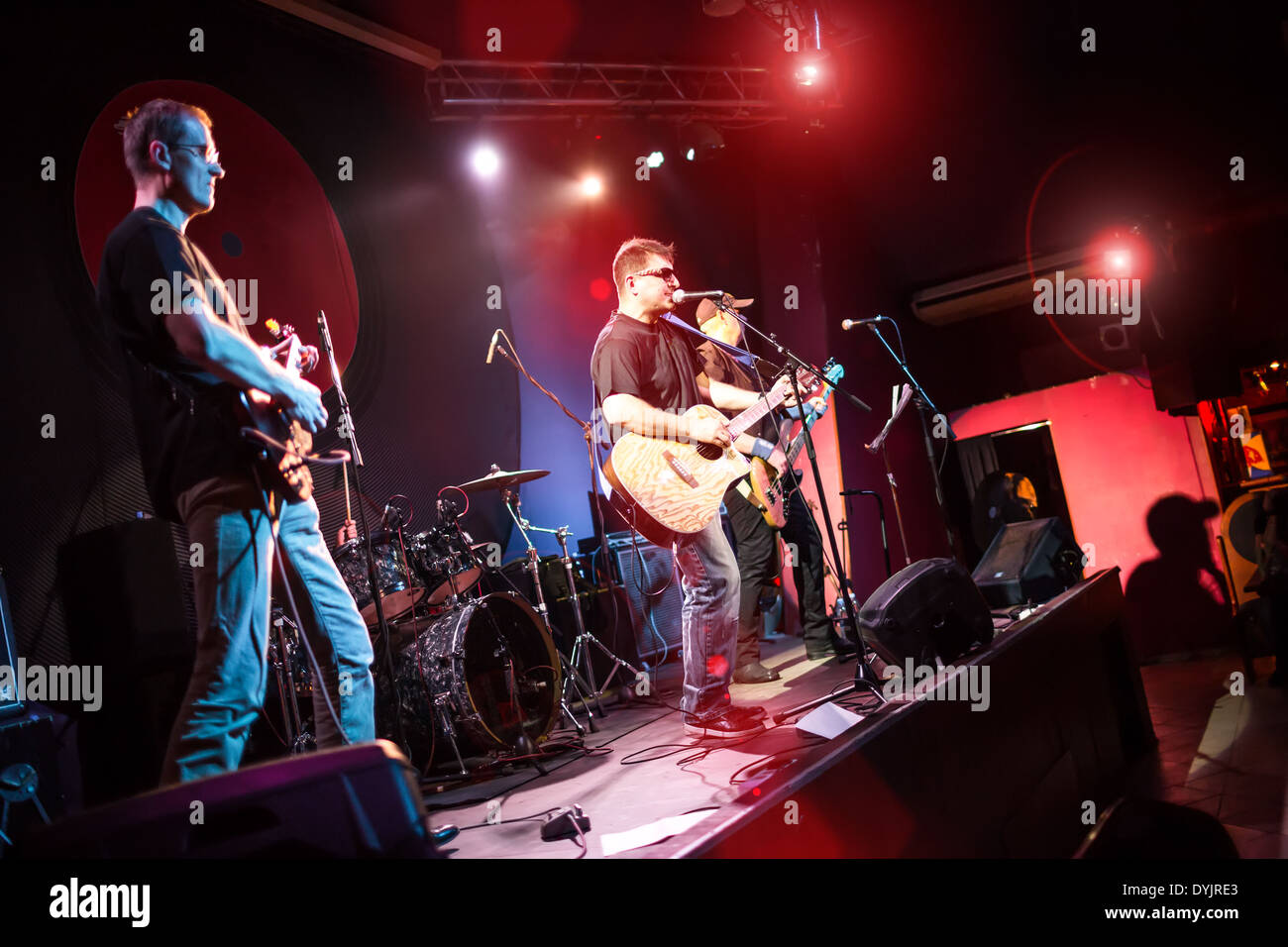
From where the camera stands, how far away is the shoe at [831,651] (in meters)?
4.97

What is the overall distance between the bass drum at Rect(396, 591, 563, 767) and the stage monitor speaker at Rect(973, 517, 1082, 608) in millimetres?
2605

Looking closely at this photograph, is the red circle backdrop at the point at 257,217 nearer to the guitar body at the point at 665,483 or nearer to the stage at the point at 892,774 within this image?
Result: the guitar body at the point at 665,483

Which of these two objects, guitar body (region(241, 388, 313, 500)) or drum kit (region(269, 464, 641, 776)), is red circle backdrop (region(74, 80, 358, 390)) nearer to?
drum kit (region(269, 464, 641, 776))

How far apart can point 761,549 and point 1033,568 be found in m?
1.60

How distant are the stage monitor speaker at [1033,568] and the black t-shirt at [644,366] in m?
2.32

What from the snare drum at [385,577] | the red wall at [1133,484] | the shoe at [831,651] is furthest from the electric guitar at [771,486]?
the red wall at [1133,484]

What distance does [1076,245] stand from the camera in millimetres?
7363

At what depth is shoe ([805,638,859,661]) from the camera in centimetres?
497

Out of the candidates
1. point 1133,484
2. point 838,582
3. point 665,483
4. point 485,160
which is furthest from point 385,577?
point 1133,484

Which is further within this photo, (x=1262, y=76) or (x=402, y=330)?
(x=1262, y=76)
